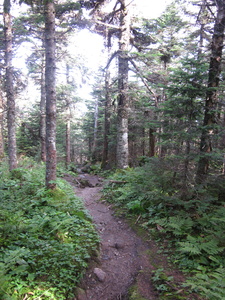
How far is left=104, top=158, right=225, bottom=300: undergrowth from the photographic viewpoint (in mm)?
3812

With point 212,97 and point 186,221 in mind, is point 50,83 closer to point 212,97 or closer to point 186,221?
point 212,97

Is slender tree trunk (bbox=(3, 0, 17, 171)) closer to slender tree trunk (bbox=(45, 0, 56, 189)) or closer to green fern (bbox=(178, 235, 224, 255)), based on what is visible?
slender tree trunk (bbox=(45, 0, 56, 189))

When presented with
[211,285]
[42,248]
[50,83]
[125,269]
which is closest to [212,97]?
[211,285]

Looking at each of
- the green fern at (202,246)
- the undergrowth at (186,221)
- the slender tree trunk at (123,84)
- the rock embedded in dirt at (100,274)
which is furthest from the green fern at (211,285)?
the slender tree trunk at (123,84)

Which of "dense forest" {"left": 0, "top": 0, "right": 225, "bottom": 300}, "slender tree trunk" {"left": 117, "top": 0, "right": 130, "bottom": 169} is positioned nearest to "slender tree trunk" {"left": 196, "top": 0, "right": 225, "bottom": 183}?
"dense forest" {"left": 0, "top": 0, "right": 225, "bottom": 300}

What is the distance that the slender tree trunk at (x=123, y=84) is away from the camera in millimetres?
11875

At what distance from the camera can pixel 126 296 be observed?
3615 millimetres

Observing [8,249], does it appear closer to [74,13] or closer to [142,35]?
[74,13]

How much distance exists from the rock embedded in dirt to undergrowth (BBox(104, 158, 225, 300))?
1.68m

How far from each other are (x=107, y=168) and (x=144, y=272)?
518 inches

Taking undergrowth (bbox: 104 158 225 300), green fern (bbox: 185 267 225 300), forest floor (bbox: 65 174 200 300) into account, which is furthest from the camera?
undergrowth (bbox: 104 158 225 300)

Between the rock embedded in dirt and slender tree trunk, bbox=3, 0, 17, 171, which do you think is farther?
slender tree trunk, bbox=3, 0, 17, 171

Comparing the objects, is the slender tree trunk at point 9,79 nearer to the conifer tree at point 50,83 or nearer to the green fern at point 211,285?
the conifer tree at point 50,83

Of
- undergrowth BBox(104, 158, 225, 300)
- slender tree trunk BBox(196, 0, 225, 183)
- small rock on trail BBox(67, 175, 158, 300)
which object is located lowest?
small rock on trail BBox(67, 175, 158, 300)
